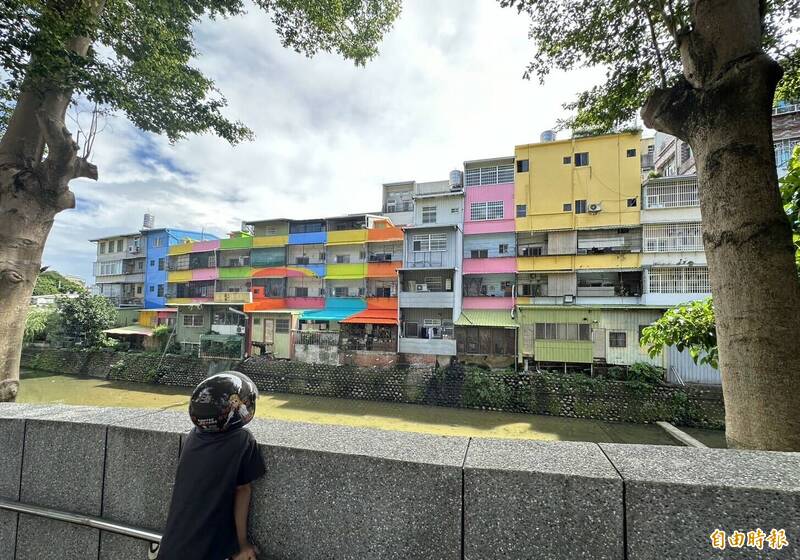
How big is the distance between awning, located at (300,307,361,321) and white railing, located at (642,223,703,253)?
54.6 ft

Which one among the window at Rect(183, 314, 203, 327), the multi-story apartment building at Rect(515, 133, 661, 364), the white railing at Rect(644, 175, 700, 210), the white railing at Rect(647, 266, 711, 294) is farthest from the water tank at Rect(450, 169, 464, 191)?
the window at Rect(183, 314, 203, 327)

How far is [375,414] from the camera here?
579 inches

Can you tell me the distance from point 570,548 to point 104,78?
662cm

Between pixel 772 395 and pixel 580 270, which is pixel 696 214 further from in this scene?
pixel 772 395

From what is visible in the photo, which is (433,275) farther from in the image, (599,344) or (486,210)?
(599,344)

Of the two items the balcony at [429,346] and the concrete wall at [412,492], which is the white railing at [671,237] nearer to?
the balcony at [429,346]

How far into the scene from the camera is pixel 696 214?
53.6 ft

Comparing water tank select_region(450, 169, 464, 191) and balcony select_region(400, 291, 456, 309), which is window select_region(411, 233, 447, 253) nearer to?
balcony select_region(400, 291, 456, 309)

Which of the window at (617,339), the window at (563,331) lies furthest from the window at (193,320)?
the window at (617,339)

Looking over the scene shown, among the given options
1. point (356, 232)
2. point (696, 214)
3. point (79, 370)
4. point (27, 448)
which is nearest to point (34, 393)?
point (79, 370)

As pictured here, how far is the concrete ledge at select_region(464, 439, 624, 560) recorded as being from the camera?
1.26 meters

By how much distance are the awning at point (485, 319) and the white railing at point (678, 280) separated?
22.5 feet

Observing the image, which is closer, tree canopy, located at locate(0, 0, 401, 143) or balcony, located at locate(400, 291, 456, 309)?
tree canopy, located at locate(0, 0, 401, 143)

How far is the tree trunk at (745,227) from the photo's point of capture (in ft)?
6.52
